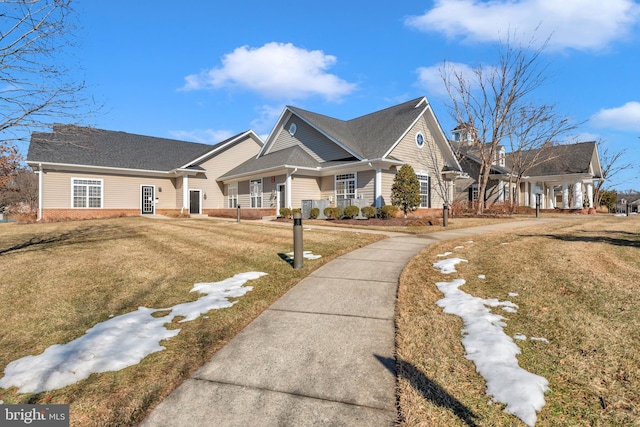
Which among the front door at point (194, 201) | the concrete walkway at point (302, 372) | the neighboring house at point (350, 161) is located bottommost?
the concrete walkway at point (302, 372)

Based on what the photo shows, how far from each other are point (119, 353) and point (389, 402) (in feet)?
8.56

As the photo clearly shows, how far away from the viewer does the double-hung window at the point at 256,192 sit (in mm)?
23688

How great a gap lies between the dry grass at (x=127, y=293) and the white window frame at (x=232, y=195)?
1613 cm

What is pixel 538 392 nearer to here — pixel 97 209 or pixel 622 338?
pixel 622 338

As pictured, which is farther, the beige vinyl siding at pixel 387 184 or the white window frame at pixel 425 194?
the white window frame at pixel 425 194

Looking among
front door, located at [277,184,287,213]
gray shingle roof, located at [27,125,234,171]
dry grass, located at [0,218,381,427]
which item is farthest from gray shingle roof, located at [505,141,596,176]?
gray shingle roof, located at [27,125,234,171]

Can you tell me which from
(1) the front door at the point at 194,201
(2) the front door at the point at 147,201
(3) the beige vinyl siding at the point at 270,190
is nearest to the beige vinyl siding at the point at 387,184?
(3) the beige vinyl siding at the point at 270,190

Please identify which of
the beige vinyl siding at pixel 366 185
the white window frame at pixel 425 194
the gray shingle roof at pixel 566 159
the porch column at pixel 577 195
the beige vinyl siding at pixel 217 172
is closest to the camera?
the beige vinyl siding at pixel 366 185

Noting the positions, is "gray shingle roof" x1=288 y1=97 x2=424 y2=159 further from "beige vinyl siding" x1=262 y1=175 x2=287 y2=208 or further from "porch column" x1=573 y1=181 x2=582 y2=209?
"porch column" x1=573 y1=181 x2=582 y2=209

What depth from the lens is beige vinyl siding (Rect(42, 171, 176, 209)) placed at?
22.3m

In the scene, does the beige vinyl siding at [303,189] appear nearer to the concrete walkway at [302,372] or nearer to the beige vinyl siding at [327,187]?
the beige vinyl siding at [327,187]

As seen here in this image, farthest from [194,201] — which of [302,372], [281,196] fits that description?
[302,372]

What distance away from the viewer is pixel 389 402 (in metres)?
2.54

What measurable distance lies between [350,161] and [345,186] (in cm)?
158
